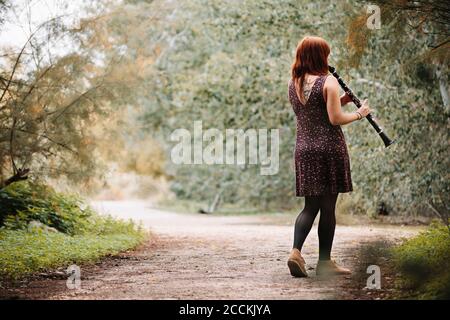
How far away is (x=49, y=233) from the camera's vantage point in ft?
32.0

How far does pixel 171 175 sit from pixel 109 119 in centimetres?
1651

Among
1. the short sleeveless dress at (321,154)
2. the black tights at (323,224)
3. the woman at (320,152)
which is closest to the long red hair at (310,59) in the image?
the woman at (320,152)

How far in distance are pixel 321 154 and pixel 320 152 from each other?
2cm

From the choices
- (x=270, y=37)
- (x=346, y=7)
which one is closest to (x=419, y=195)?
(x=346, y=7)

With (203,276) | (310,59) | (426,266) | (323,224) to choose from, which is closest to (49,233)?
(203,276)

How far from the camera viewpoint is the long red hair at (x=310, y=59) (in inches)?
230

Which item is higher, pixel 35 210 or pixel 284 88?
pixel 284 88

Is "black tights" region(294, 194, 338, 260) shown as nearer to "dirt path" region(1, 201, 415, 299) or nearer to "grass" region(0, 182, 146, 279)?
"dirt path" region(1, 201, 415, 299)

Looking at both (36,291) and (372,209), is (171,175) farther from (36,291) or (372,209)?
(36,291)

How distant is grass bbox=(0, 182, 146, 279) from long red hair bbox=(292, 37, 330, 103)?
3.17m

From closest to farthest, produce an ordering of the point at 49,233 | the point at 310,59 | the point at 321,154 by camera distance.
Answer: the point at 321,154, the point at 310,59, the point at 49,233

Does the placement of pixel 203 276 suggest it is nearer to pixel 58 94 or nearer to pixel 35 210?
pixel 58 94

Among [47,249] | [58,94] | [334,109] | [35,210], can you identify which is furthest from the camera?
[35,210]

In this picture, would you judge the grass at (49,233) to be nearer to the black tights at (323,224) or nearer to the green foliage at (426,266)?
the black tights at (323,224)
